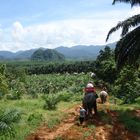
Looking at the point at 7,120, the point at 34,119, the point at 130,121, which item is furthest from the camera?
the point at 130,121

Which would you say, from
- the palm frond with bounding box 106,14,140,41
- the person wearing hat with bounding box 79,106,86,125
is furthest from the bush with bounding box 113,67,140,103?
the person wearing hat with bounding box 79,106,86,125

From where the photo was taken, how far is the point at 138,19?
2219cm

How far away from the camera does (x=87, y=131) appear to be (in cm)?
1806

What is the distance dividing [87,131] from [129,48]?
6.38m

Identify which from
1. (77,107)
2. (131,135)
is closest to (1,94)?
(77,107)

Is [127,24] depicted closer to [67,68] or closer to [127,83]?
[127,83]

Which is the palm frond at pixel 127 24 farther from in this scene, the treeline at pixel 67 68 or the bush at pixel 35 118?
the treeline at pixel 67 68

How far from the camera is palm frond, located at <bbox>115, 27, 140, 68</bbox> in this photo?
22.2 metres

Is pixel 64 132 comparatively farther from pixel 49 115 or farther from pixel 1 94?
pixel 1 94

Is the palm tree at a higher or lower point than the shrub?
higher

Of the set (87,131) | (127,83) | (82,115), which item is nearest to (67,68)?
(127,83)

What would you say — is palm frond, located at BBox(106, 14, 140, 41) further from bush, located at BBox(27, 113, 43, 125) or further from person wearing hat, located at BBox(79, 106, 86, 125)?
bush, located at BBox(27, 113, 43, 125)

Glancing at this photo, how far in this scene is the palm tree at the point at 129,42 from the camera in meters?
22.2

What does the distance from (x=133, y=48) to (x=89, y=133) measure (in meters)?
6.43
